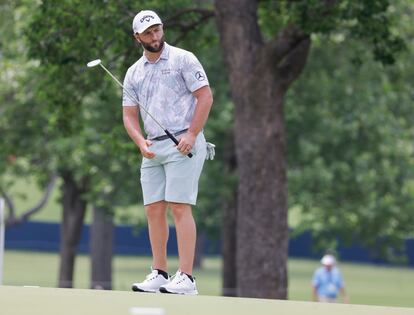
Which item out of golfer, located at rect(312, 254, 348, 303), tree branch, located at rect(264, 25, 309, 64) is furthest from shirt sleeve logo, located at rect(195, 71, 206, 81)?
golfer, located at rect(312, 254, 348, 303)

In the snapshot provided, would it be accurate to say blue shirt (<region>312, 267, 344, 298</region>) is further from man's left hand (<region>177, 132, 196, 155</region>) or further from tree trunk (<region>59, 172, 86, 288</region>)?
man's left hand (<region>177, 132, 196, 155</region>)

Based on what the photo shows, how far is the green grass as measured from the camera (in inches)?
1690

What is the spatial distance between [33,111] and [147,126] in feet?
72.1

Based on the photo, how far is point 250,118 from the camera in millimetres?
19188

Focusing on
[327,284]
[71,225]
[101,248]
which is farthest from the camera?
[101,248]

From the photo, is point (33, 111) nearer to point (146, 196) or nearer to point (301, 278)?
point (146, 196)

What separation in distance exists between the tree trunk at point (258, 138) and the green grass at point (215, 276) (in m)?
18.3

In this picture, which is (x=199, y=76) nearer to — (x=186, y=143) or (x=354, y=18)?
(x=186, y=143)

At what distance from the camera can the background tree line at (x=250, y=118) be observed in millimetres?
18438

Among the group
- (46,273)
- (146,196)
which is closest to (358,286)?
(46,273)

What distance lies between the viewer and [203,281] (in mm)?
51500

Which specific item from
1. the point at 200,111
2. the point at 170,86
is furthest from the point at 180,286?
the point at 170,86

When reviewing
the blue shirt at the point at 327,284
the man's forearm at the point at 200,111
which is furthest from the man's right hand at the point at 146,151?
Result: the blue shirt at the point at 327,284

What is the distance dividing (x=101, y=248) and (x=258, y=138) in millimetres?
19405
